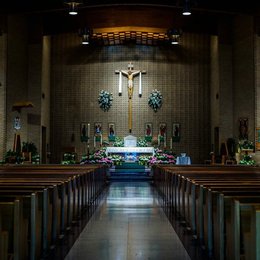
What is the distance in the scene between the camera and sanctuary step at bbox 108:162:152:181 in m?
17.2

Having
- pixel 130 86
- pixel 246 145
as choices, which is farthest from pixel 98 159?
pixel 246 145

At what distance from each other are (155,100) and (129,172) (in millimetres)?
5302

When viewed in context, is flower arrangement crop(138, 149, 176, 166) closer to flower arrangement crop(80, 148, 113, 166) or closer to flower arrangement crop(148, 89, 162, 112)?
flower arrangement crop(80, 148, 113, 166)

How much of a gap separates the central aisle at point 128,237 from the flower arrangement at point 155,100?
1375 centimetres

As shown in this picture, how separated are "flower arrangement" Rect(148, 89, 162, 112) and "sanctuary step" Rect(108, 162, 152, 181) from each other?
4.12 meters

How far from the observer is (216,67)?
70.6 feet

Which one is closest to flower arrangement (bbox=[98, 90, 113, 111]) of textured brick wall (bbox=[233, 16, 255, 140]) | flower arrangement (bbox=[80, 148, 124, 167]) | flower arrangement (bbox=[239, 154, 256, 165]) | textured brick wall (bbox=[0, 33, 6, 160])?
flower arrangement (bbox=[80, 148, 124, 167])

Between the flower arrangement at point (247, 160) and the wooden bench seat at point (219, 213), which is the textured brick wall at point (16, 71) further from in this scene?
the wooden bench seat at point (219, 213)

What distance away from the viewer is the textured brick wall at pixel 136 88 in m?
22.6

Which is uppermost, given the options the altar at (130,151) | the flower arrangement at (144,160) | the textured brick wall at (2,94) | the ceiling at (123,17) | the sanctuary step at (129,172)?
the ceiling at (123,17)

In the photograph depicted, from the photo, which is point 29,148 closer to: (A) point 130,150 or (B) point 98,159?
(B) point 98,159

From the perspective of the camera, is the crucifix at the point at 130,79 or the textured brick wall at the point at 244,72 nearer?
the textured brick wall at the point at 244,72

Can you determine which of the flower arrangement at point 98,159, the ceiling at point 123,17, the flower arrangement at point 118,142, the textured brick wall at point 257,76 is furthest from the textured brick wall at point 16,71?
the textured brick wall at point 257,76

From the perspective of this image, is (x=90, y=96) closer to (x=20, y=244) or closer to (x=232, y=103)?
(x=232, y=103)
